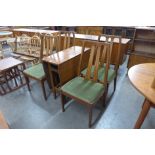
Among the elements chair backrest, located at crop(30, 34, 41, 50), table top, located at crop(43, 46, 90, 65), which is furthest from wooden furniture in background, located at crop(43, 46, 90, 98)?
chair backrest, located at crop(30, 34, 41, 50)

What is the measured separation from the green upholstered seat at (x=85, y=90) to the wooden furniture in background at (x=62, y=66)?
21 centimetres

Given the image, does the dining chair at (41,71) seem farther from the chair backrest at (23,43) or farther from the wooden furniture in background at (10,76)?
the chair backrest at (23,43)

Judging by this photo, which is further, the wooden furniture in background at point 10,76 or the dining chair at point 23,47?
the dining chair at point 23,47

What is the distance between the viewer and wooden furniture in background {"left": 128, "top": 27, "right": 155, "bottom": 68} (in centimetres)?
Answer: 288

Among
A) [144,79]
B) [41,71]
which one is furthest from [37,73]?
[144,79]

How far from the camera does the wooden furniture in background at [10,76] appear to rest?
2.31 metres

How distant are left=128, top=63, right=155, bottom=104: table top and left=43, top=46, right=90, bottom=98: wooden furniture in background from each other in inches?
36.2

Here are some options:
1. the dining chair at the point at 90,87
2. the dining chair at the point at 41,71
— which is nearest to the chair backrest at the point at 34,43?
the dining chair at the point at 41,71

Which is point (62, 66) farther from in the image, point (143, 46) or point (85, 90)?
point (143, 46)

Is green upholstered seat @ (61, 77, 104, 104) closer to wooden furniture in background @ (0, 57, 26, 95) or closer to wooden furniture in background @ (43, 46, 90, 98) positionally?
wooden furniture in background @ (43, 46, 90, 98)
